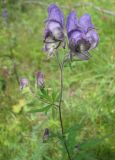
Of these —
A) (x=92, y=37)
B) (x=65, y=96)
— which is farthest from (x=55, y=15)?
(x=65, y=96)

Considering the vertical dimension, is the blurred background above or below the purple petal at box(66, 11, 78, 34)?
below

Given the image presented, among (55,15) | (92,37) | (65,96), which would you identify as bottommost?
(65,96)

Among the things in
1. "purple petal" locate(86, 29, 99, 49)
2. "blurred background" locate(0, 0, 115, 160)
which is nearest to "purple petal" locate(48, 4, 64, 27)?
"purple petal" locate(86, 29, 99, 49)

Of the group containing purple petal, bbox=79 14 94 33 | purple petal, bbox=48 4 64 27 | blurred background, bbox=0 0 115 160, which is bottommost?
blurred background, bbox=0 0 115 160

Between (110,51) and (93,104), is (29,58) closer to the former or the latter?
(110,51)

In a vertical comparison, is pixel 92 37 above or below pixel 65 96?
above

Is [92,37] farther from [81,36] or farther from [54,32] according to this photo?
[54,32]

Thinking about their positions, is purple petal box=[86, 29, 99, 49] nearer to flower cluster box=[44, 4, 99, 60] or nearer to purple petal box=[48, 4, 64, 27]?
flower cluster box=[44, 4, 99, 60]

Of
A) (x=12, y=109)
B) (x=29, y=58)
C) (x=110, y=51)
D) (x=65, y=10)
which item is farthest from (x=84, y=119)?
(x=65, y=10)
